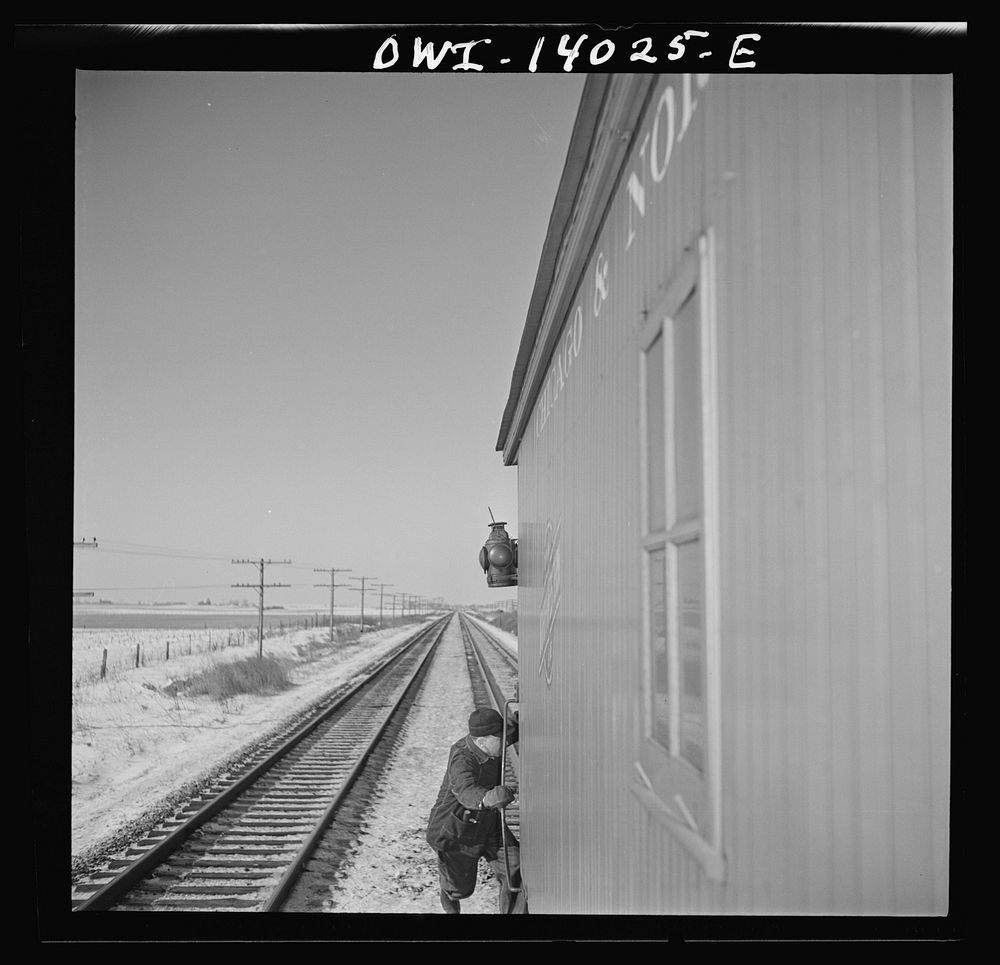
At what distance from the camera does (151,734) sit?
10398mm

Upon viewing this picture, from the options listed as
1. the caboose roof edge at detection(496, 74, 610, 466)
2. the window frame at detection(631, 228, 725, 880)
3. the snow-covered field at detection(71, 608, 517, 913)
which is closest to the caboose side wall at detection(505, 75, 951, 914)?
the window frame at detection(631, 228, 725, 880)

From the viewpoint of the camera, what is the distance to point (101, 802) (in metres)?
8.15

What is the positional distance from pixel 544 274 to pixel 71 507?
7.61 feet

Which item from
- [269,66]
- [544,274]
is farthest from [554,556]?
[269,66]

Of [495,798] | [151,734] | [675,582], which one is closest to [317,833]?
[495,798]

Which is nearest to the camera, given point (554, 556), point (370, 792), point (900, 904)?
point (900, 904)

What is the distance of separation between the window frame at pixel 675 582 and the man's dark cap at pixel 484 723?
2844mm

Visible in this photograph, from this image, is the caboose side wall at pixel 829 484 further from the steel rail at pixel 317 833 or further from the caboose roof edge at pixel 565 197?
the steel rail at pixel 317 833

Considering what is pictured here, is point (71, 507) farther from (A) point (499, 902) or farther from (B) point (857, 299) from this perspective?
(A) point (499, 902)

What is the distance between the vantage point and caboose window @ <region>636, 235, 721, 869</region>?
2.09 meters

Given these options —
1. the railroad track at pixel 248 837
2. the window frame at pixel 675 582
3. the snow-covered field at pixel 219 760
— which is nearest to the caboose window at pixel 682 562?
the window frame at pixel 675 582

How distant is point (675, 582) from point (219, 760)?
849cm

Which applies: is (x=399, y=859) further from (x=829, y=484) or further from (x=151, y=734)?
(x=829, y=484)

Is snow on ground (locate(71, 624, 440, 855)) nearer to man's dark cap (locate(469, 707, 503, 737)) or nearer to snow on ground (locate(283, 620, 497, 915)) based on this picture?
snow on ground (locate(283, 620, 497, 915))
